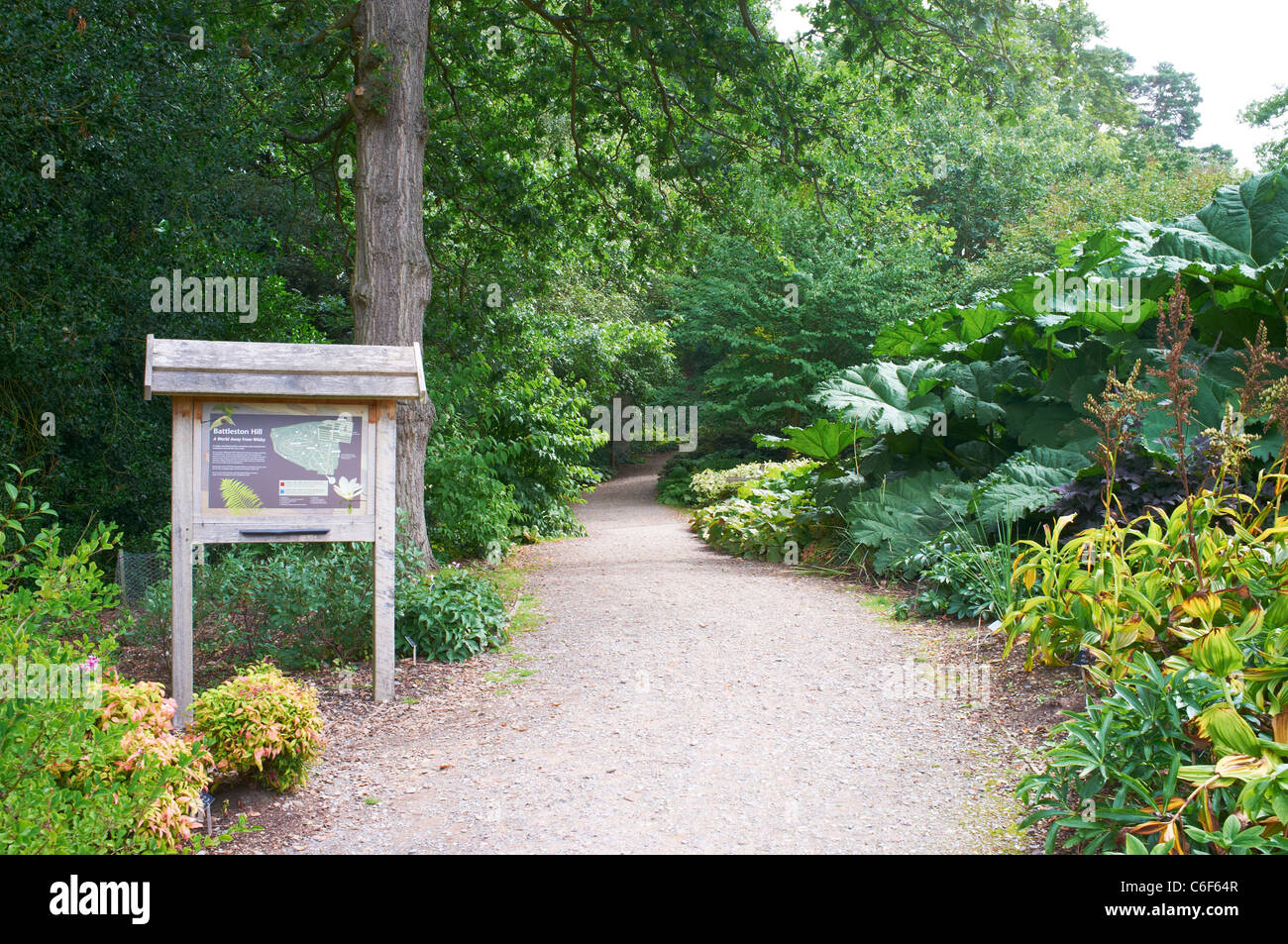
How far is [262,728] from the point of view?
3.61 meters

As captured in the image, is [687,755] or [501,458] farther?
[501,458]

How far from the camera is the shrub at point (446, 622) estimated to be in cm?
572

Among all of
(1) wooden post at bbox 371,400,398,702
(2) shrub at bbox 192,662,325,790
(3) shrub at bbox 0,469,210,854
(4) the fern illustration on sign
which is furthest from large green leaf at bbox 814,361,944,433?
(3) shrub at bbox 0,469,210,854

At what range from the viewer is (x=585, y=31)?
10625 mm

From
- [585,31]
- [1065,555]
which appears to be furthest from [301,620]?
[585,31]

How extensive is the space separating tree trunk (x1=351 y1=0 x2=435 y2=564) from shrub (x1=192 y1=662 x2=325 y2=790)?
135 inches

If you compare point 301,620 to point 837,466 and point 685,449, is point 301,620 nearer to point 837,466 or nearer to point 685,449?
point 837,466

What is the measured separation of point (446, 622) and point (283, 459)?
5.42ft

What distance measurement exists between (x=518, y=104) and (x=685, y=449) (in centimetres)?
1351

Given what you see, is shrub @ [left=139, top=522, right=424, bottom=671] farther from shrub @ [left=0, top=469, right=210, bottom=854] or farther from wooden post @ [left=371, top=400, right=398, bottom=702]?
shrub @ [left=0, top=469, right=210, bottom=854]

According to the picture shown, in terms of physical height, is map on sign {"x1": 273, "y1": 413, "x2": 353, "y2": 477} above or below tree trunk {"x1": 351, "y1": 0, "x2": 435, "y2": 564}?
below

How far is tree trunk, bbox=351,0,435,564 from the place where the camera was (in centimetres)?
710

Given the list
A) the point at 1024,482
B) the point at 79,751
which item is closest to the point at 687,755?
the point at 79,751

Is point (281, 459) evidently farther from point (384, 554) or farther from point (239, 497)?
point (384, 554)
